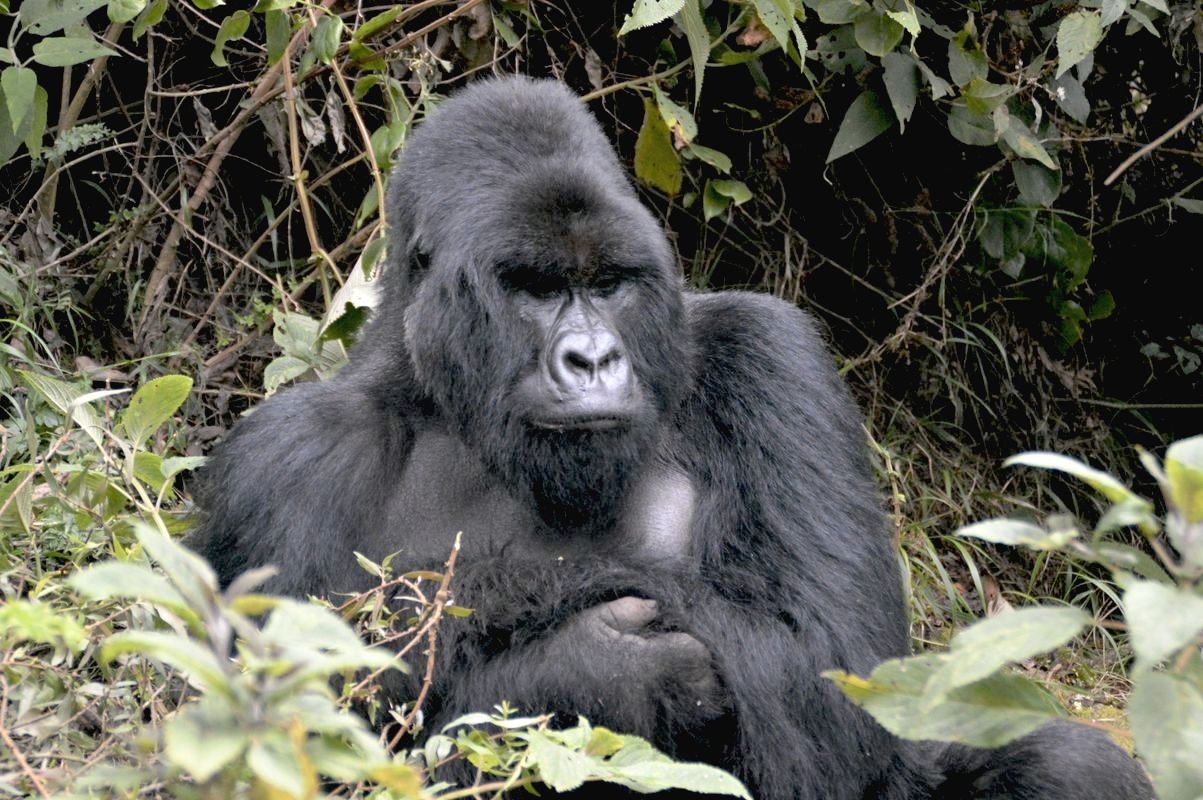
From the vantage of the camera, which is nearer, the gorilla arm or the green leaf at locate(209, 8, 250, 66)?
the gorilla arm

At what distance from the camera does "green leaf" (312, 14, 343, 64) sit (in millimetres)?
3803

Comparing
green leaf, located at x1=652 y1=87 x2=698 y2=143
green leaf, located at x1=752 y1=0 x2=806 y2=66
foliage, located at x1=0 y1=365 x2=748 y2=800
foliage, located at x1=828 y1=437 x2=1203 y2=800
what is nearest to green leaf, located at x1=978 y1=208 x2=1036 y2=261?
green leaf, located at x1=652 y1=87 x2=698 y2=143

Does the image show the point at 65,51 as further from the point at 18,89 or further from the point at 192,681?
the point at 192,681

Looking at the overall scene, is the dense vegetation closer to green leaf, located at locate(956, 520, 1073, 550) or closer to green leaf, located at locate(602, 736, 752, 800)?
green leaf, located at locate(602, 736, 752, 800)

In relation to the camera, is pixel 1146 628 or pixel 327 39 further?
pixel 327 39

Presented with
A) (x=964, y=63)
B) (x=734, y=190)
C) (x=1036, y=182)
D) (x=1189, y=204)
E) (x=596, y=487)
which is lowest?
(x=1189, y=204)

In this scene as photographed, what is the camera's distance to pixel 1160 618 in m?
1.21

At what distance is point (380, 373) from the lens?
3.13m

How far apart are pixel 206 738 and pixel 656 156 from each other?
11.9ft

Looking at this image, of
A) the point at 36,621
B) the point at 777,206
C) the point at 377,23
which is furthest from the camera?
the point at 777,206

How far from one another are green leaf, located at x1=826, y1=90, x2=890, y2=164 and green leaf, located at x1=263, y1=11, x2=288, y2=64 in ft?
5.42

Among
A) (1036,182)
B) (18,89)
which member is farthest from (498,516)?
(1036,182)

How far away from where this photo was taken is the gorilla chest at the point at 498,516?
2.90 meters

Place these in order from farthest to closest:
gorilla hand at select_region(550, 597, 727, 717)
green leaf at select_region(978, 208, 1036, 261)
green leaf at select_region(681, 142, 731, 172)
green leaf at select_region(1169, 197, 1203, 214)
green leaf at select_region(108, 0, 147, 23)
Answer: green leaf at select_region(1169, 197, 1203, 214) < green leaf at select_region(978, 208, 1036, 261) < green leaf at select_region(681, 142, 731, 172) < green leaf at select_region(108, 0, 147, 23) < gorilla hand at select_region(550, 597, 727, 717)
